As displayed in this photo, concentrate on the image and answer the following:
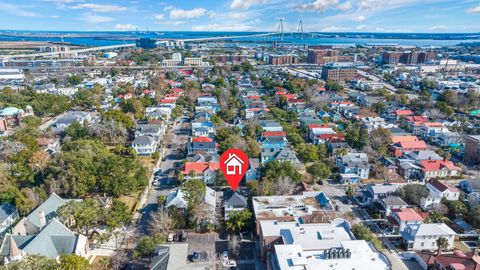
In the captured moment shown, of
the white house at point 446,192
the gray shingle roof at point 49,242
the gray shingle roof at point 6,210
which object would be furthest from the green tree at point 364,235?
the gray shingle roof at point 6,210

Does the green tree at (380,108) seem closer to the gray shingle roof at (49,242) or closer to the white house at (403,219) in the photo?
the white house at (403,219)

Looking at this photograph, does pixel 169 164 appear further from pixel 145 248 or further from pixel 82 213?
pixel 145 248

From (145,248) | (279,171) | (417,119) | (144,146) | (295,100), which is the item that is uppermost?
(295,100)

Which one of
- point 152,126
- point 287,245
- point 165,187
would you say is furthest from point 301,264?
point 152,126

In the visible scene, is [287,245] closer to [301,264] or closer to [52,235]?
[301,264]

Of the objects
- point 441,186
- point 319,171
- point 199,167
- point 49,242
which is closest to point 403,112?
point 441,186

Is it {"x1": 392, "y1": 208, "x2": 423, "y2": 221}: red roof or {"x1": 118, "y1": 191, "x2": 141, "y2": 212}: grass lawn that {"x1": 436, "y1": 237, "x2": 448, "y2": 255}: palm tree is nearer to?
{"x1": 392, "y1": 208, "x2": 423, "y2": 221}: red roof
